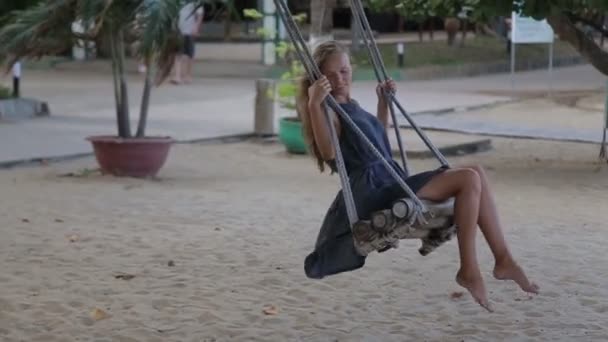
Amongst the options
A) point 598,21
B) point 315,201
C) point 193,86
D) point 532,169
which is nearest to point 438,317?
point 315,201

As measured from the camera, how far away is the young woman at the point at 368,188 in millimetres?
5098

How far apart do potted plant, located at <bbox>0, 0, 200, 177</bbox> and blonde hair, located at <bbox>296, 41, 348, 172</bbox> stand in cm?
488

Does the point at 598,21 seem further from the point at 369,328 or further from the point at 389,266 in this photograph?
the point at 369,328

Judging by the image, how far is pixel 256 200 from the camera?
33.0 feet

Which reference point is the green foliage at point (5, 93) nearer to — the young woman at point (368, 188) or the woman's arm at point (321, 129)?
the young woman at point (368, 188)

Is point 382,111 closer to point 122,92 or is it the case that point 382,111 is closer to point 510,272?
point 510,272

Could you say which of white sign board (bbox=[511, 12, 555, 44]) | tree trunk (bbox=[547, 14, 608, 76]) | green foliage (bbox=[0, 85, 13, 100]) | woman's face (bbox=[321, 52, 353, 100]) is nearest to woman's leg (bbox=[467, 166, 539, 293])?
woman's face (bbox=[321, 52, 353, 100])

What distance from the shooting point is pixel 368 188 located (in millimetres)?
5199

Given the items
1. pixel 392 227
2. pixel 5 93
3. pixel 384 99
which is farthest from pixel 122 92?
pixel 392 227

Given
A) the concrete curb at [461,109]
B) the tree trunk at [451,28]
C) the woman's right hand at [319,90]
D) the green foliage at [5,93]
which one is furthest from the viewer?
the tree trunk at [451,28]

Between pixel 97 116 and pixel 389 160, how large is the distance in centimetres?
1167

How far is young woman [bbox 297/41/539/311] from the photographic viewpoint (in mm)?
5098

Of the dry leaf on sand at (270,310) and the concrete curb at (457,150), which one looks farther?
the concrete curb at (457,150)

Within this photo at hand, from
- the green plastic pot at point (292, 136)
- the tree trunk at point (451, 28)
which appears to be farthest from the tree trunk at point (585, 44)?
the tree trunk at point (451, 28)
